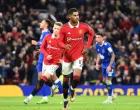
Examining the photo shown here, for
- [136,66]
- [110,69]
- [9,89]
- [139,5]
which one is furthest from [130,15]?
[110,69]

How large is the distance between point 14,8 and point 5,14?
0.59 metres

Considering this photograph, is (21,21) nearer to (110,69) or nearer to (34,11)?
(34,11)

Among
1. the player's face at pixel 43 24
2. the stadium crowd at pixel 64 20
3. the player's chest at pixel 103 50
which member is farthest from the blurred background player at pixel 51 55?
the stadium crowd at pixel 64 20

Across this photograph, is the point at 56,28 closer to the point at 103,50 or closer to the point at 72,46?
the point at 103,50

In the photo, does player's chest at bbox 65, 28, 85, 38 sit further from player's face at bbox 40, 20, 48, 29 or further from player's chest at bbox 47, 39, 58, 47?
player's face at bbox 40, 20, 48, 29

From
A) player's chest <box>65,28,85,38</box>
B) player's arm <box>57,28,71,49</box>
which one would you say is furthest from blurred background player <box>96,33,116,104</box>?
player's arm <box>57,28,71,49</box>

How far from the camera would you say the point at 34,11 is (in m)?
32.4

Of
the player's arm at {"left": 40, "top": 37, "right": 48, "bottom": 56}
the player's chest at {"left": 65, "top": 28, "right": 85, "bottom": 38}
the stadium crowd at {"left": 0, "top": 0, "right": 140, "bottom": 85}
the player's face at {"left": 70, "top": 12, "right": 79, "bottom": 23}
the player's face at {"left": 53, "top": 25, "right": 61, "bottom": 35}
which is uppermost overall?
the player's face at {"left": 70, "top": 12, "right": 79, "bottom": 23}

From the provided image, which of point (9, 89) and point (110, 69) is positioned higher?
point (110, 69)

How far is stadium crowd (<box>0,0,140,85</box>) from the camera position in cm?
2794

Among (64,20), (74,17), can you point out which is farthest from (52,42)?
(64,20)

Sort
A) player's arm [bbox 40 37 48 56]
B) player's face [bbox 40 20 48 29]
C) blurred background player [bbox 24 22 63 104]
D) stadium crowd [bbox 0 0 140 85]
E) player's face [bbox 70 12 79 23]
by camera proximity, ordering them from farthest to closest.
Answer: stadium crowd [bbox 0 0 140 85] < player's face [bbox 40 20 48 29] < blurred background player [bbox 24 22 63 104] < player's arm [bbox 40 37 48 56] < player's face [bbox 70 12 79 23]

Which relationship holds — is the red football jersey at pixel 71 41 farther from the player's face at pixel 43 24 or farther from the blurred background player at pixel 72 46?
the player's face at pixel 43 24

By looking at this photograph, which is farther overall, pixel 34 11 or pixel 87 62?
pixel 34 11
